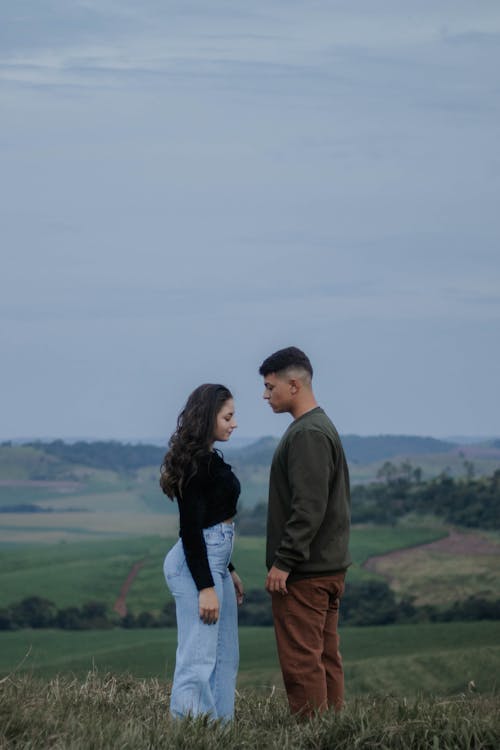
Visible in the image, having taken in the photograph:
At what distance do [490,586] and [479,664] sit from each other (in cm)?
1593

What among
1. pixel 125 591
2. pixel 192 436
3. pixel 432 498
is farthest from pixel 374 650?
pixel 192 436

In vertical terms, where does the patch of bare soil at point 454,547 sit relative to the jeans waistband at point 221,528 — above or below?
below

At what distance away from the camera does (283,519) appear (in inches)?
257

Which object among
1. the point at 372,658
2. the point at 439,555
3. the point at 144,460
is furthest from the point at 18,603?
the point at 144,460

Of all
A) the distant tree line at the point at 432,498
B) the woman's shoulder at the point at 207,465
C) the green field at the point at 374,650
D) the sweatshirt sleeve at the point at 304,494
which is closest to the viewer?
the woman's shoulder at the point at 207,465

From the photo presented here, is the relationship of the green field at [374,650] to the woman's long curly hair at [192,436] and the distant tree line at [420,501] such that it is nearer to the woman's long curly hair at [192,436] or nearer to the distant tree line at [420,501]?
the distant tree line at [420,501]

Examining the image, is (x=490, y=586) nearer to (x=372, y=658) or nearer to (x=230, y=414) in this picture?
(x=372, y=658)

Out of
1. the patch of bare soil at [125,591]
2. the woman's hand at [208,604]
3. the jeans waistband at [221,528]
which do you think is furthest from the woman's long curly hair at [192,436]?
the patch of bare soil at [125,591]

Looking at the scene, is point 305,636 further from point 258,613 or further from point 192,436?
point 258,613

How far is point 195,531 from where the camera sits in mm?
6262

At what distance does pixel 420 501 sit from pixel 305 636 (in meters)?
42.2

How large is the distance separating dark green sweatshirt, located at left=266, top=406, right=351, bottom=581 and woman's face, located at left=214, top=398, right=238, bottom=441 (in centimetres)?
35

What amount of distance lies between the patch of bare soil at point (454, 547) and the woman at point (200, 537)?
36.8m

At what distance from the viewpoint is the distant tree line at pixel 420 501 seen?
45.3 meters
